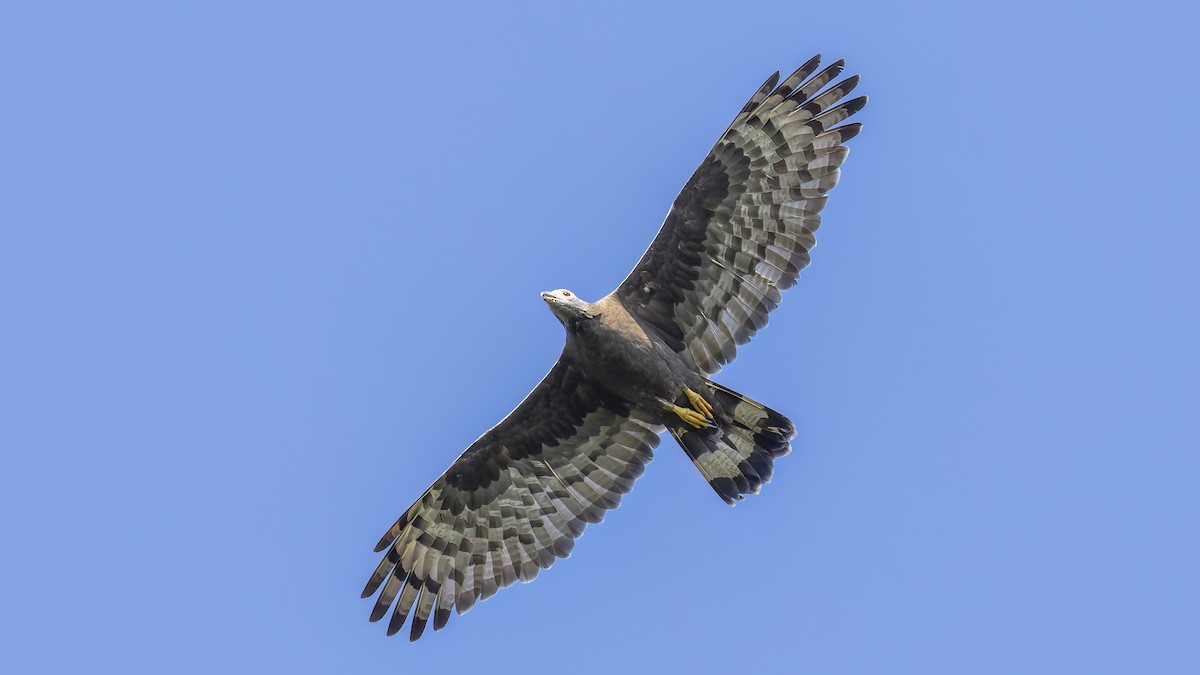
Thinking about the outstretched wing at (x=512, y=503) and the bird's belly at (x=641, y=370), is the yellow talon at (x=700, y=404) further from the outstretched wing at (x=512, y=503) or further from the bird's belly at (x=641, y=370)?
the outstretched wing at (x=512, y=503)

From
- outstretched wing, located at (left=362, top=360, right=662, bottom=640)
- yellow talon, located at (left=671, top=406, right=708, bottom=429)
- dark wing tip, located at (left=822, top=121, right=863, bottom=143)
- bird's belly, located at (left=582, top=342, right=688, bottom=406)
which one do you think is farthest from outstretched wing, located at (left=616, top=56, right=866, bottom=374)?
outstretched wing, located at (left=362, top=360, right=662, bottom=640)

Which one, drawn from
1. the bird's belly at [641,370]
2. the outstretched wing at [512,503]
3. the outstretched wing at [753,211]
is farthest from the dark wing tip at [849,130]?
the outstretched wing at [512,503]

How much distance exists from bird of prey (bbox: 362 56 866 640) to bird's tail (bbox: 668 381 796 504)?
2 cm

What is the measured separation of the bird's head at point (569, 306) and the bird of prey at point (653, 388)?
0.8 inches

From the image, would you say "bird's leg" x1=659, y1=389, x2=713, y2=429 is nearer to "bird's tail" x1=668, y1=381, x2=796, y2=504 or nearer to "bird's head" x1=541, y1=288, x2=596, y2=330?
"bird's tail" x1=668, y1=381, x2=796, y2=504

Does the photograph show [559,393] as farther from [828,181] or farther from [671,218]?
[828,181]

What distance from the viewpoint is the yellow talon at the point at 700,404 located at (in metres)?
17.5

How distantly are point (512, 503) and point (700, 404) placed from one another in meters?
2.72

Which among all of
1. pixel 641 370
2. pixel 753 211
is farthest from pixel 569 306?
pixel 753 211

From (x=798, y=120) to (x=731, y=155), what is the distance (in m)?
0.80

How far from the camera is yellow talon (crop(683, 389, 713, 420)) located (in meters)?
17.5

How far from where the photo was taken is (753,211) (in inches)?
685

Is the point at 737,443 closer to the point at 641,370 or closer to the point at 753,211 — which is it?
the point at 641,370

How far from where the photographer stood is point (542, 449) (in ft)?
60.8
